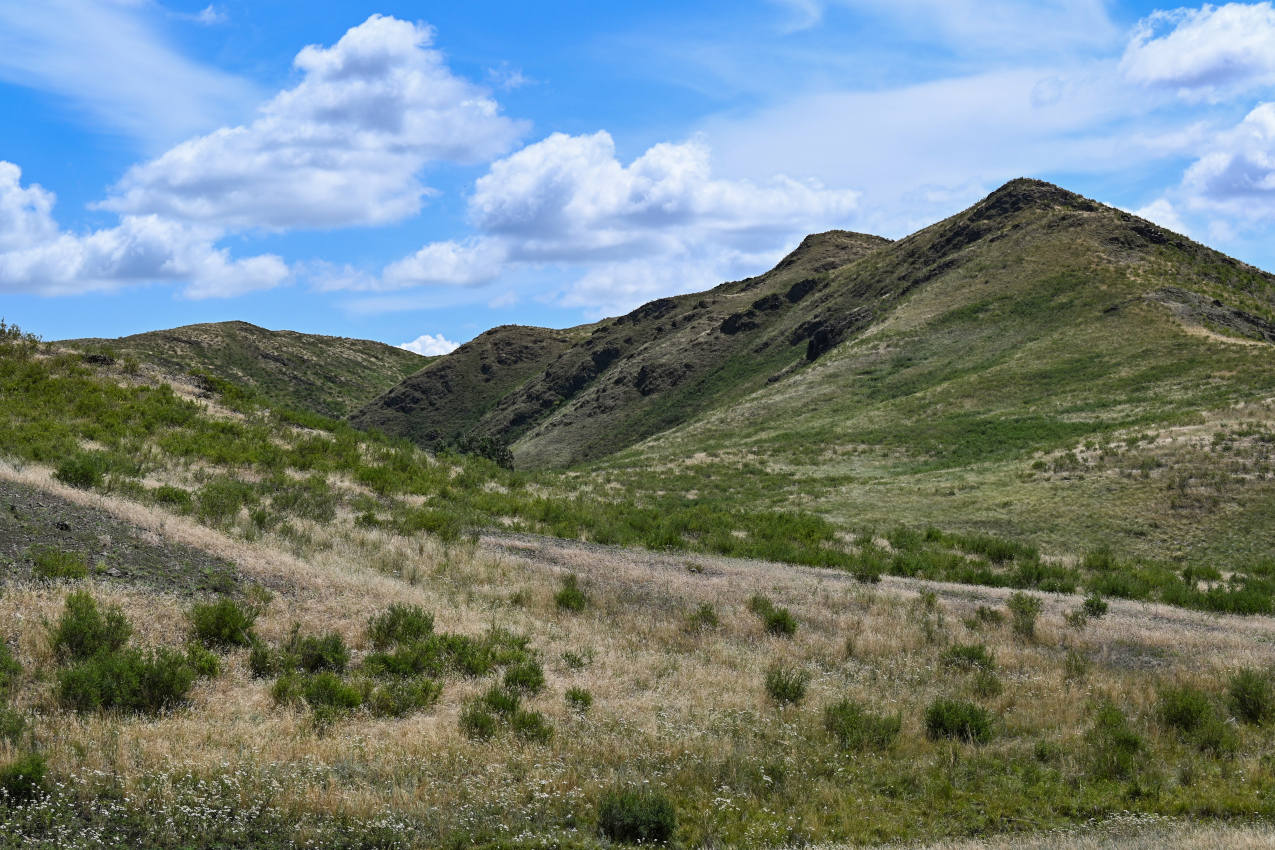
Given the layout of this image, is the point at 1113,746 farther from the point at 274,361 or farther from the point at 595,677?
the point at 274,361

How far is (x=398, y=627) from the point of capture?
463 inches

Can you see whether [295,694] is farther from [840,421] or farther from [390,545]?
[840,421]

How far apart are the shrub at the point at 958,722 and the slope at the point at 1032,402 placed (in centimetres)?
1972

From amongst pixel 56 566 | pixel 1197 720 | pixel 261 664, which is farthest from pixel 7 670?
pixel 1197 720

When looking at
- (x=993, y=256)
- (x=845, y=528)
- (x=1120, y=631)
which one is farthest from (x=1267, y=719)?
(x=993, y=256)

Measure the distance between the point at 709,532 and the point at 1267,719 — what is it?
18013mm

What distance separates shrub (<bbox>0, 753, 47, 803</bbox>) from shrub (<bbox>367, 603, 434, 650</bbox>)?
4.89 m

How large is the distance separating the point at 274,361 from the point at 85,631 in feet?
561

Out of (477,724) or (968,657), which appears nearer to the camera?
(477,724)

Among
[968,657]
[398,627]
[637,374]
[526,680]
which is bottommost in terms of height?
[968,657]

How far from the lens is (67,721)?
7883mm

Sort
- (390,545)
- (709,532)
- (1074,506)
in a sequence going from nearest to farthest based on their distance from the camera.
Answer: (390,545), (709,532), (1074,506)

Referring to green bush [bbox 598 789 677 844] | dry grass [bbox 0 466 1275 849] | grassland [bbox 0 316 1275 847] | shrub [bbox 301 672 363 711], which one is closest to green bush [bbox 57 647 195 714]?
grassland [bbox 0 316 1275 847]

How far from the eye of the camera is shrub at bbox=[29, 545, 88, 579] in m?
11.3
